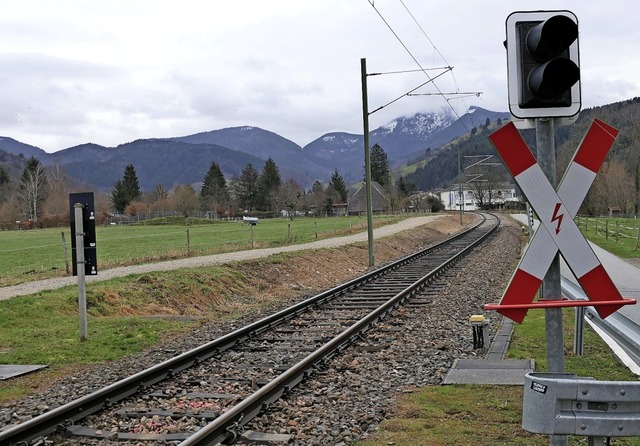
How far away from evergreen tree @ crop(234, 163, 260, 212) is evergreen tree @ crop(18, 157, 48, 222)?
32827mm

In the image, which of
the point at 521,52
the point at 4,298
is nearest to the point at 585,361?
the point at 521,52

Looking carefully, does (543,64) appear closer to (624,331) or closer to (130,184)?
(624,331)

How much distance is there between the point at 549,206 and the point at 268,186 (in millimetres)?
125592

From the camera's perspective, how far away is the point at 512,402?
7.45 metres

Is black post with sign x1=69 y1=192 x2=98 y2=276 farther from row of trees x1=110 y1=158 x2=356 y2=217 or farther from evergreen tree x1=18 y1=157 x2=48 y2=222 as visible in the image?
row of trees x1=110 y1=158 x2=356 y2=217

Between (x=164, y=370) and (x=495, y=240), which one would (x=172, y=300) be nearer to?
(x=164, y=370)

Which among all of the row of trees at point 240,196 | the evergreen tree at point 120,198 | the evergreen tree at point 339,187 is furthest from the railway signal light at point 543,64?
the evergreen tree at point 339,187

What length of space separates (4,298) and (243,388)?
10.1m

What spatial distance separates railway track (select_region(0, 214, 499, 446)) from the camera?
6645 mm

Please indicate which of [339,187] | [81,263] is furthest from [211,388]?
[339,187]

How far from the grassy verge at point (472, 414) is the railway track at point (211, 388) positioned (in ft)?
4.65

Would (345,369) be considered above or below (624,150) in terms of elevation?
below

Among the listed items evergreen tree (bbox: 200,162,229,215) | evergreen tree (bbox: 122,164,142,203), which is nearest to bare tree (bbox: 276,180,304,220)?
evergreen tree (bbox: 200,162,229,215)

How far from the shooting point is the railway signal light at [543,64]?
396 cm
